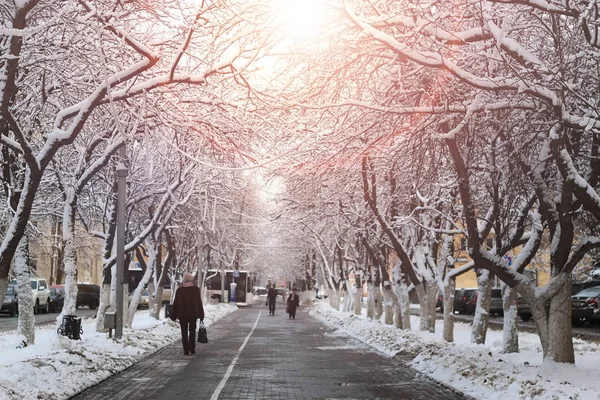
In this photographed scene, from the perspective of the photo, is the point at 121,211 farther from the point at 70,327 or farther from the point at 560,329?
the point at 560,329

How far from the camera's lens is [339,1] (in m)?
10.4

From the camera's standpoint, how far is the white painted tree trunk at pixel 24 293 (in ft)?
60.2

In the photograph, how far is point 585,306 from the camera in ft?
116

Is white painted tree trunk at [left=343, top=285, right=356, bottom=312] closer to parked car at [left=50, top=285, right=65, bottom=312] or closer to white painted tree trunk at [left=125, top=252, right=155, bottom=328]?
parked car at [left=50, top=285, right=65, bottom=312]

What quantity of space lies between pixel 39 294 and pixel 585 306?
95.2 ft

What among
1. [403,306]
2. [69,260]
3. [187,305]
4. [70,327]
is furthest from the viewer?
[403,306]

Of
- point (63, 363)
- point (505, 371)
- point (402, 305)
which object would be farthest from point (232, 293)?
point (505, 371)

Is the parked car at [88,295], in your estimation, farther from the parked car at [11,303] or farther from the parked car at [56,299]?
the parked car at [11,303]

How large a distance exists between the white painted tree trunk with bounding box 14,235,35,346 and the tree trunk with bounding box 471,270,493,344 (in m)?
9.93

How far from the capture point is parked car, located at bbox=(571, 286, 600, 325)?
35.3 meters

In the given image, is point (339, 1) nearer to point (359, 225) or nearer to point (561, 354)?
point (561, 354)

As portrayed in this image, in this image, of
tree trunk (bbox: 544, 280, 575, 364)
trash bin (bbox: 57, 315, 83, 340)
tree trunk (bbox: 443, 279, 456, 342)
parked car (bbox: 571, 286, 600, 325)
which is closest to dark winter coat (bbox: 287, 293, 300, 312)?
parked car (bbox: 571, 286, 600, 325)

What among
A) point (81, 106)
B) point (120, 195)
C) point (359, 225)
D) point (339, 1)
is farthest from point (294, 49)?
point (359, 225)

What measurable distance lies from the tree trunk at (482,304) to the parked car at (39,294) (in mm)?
32171
